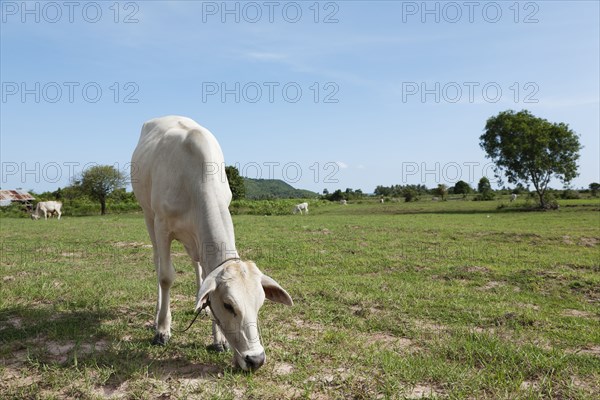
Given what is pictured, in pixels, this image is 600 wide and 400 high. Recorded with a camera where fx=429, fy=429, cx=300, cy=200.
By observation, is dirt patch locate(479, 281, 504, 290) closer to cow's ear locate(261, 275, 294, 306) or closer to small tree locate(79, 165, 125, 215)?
cow's ear locate(261, 275, 294, 306)

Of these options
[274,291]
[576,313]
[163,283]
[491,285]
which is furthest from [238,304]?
[491,285]

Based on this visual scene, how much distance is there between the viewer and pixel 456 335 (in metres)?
5.23

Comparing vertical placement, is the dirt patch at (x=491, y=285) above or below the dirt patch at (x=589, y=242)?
below

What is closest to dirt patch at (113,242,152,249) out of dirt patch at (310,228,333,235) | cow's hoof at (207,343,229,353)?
dirt patch at (310,228,333,235)

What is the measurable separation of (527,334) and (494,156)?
130 feet

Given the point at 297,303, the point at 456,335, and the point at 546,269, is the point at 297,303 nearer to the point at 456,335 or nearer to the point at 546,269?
the point at 456,335

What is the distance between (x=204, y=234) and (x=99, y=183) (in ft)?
162

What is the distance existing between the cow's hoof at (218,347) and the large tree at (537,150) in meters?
39.3

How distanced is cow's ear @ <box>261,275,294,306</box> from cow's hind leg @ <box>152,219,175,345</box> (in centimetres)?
164

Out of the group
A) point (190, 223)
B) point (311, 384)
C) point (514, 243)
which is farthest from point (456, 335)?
point (514, 243)

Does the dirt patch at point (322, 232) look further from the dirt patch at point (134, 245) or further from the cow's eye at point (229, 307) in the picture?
the cow's eye at point (229, 307)

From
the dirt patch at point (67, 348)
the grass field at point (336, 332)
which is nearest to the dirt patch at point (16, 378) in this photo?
the grass field at point (336, 332)

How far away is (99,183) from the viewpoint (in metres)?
48.7

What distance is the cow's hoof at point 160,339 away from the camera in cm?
498
